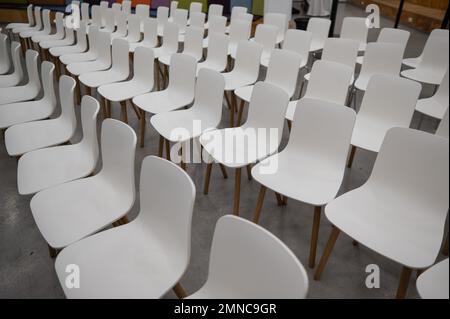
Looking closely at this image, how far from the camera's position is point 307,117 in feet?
6.82

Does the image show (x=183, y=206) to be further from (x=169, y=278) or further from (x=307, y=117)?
(x=307, y=117)

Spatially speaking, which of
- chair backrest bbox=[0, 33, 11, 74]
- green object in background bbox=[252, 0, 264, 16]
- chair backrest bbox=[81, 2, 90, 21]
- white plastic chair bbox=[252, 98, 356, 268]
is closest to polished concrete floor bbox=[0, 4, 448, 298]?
white plastic chair bbox=[252, 98, 356, 268]

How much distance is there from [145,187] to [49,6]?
29.1ft

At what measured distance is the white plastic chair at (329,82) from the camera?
8.43 ft

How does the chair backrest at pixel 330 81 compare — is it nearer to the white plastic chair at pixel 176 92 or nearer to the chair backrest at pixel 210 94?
the chair backrest at pixel 210 94

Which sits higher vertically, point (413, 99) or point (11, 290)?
point (413, 99)

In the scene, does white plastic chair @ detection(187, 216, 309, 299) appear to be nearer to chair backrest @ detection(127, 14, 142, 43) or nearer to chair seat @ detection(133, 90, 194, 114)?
chair seat @ detection(133, 90, 194, 114)

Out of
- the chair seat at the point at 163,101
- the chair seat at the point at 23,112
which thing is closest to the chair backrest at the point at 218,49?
the chair seat at the point at 163,101

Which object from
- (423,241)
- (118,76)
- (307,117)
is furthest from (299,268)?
(118,76)

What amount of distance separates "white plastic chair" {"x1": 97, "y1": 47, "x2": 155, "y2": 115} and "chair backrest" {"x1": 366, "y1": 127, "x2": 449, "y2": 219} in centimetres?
223

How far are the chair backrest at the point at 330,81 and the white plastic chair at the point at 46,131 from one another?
6.23 feet

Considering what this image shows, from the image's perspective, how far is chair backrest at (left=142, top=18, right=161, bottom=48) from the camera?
461 centimetres

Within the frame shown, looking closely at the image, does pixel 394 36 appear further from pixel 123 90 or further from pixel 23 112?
pixel 23 112

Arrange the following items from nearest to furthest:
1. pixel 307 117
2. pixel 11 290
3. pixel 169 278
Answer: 1. pixel 169 278
2. pixel 11 290
3. pixel 307 117
